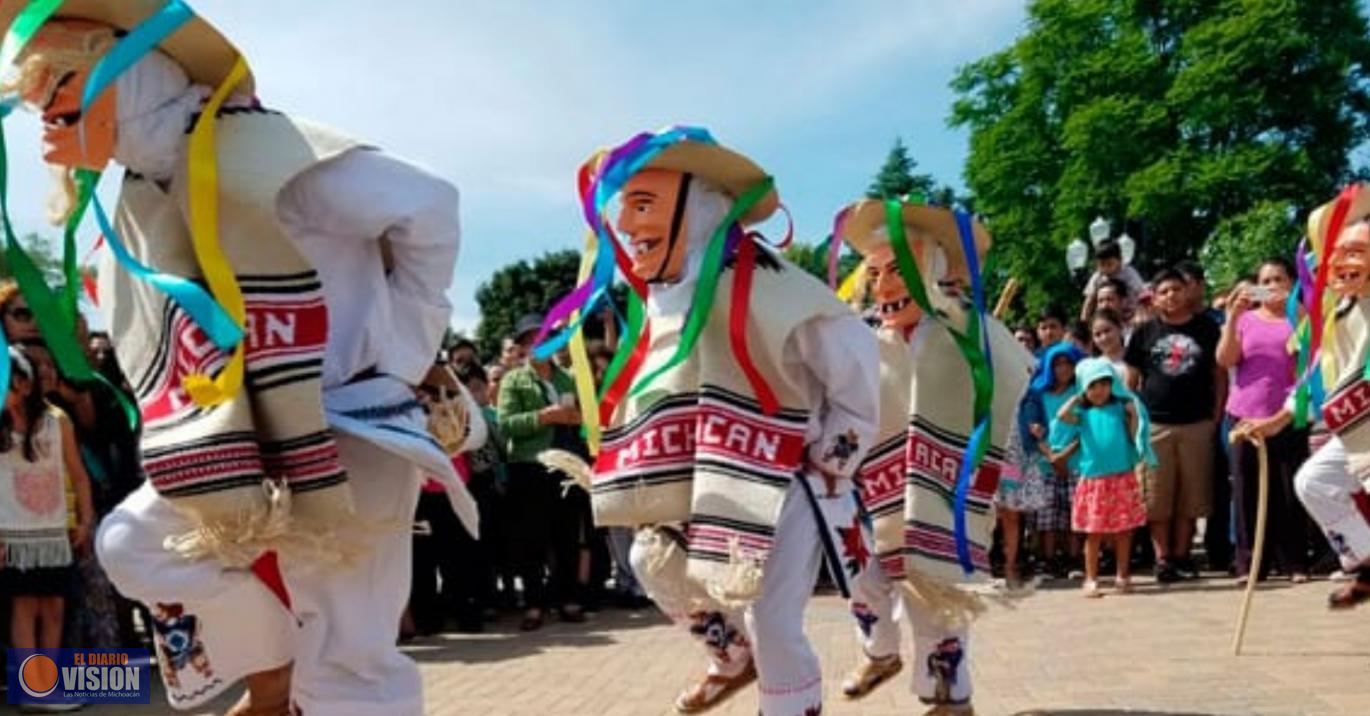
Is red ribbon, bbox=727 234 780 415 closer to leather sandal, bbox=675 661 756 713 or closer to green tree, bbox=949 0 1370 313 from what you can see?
leather sandal, bbox=675 661 756 713

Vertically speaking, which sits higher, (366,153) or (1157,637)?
(366,153)

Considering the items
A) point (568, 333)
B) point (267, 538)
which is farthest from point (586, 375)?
point (267, 538)

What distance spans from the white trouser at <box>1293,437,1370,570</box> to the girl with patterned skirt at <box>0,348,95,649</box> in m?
5.54

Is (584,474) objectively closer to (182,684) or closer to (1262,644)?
(182,684)

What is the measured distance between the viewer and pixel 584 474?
4594 mm

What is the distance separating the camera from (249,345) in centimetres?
309

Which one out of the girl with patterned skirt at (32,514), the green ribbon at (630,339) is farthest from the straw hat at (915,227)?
the girl with patterned skirt at (32,514)

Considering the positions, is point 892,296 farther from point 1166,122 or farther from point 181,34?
point 1166,122

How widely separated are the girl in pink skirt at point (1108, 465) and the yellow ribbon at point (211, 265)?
7.34 meters

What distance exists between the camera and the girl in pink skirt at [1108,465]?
9367 mm

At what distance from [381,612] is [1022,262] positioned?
30561 millimetres

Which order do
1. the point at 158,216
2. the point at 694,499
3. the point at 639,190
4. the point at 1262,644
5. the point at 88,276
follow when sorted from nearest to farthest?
the point at 158,216
the point at 88,276
the point at 694,499
the point at 639,190
the point at 1262,644

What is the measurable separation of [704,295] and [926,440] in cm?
134

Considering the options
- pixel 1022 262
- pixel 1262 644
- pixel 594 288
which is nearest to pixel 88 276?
pixel 594 288
